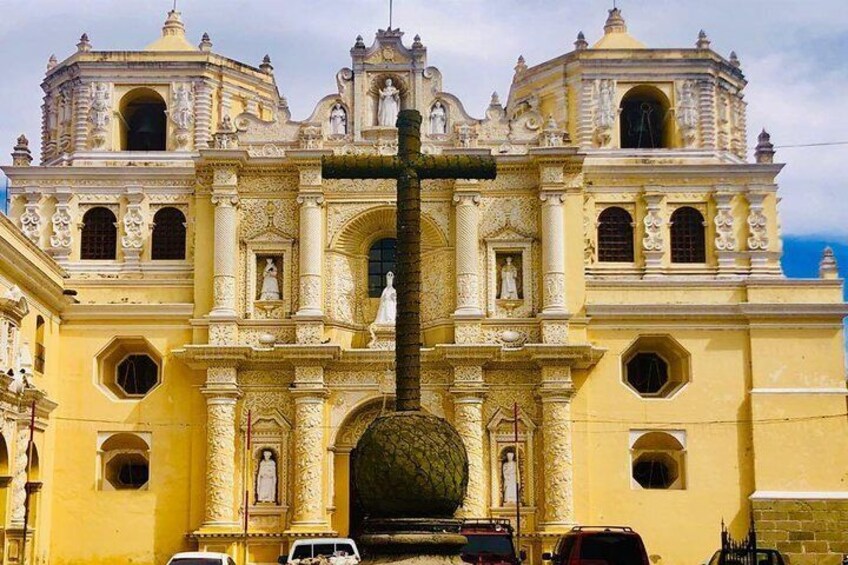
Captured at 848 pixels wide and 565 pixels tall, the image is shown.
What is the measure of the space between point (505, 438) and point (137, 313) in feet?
31.1

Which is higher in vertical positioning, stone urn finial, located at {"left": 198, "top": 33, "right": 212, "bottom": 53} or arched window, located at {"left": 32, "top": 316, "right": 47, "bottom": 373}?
stone urn finial, located at {"left": 198, "top": 33, "right": 212, "bottom": 53}

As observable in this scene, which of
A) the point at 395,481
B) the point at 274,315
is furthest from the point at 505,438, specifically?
the point at 395,481

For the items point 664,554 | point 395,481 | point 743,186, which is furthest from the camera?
point 743,186

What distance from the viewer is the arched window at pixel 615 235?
3625cm

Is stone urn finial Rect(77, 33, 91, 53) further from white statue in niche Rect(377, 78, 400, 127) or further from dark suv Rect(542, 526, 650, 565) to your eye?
dark suv Rect(542, 526, 650, 565)

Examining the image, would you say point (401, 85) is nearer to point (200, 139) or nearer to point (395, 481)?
point (200, 139)

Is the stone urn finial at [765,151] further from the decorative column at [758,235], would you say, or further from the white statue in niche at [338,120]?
the white statue in niche at [338,120]

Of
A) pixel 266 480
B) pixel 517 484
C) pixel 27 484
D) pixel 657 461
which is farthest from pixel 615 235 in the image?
pixel 27 484

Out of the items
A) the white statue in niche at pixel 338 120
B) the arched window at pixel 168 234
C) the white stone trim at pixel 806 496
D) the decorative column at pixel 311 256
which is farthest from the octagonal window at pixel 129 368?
the white stone trim at pixel 806 496

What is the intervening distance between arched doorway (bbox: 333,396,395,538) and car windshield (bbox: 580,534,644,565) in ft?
42.7

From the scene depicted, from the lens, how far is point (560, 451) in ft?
111

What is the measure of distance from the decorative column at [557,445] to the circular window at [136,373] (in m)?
9.86

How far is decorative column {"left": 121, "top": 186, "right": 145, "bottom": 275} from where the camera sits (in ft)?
117

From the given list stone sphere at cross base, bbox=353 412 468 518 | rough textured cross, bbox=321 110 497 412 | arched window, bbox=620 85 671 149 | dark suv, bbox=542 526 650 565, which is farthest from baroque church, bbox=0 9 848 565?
stone sphere at cross base, bbox=353 412 468 518
